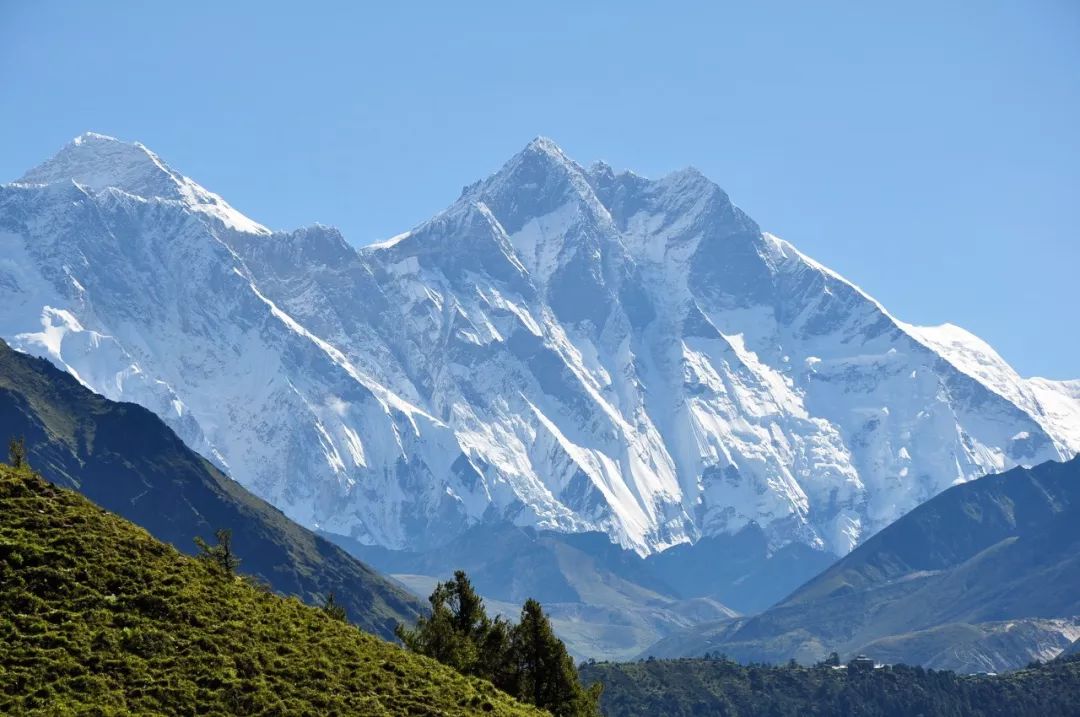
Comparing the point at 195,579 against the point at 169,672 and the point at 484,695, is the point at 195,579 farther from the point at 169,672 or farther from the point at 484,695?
the point at 484,695

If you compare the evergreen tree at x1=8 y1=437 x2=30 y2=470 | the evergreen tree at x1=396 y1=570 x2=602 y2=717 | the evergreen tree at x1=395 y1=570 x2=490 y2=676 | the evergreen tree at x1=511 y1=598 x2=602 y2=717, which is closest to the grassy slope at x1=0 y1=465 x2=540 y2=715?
the evergreen tree at x1=8 y1=437 x2=30 y2=470

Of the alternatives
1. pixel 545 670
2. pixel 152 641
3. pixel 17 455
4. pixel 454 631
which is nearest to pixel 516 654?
pixel 545 670

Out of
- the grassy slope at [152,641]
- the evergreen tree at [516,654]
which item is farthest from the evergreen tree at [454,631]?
the grassy slope at [152,641]

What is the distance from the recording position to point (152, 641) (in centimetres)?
7675

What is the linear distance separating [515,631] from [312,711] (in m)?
53.8

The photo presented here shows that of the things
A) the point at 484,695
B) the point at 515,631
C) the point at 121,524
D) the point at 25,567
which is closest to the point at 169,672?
the point at 25,567

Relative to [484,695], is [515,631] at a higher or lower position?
higher

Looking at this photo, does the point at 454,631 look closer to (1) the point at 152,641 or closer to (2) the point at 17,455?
(2) the point at 17,455

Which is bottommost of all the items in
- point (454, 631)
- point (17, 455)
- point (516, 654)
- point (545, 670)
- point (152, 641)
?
point (152, 641)

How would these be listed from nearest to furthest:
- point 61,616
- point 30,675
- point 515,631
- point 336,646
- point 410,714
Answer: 1. point 30,675
2. point 61,616
3. point 410,714
4. point 336,646
5. point 515,631

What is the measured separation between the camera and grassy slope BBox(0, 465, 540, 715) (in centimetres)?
7231

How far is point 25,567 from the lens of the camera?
77812 mm

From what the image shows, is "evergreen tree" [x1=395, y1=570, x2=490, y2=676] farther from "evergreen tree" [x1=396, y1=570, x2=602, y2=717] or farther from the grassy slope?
the grassy slope

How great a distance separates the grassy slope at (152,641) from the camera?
72312mm
